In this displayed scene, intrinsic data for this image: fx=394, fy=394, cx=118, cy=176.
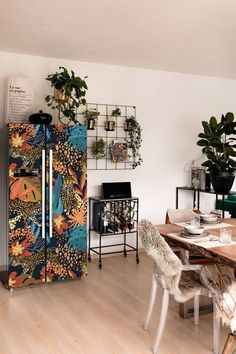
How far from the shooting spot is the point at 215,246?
2.73m

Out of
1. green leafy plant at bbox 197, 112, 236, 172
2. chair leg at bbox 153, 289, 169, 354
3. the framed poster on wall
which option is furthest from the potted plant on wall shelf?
chair leg at bbox 153, 289, 169, 354

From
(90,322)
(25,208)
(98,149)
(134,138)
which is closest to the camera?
(90,322)

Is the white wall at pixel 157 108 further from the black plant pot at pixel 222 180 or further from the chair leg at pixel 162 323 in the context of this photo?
the chair leg at pixel 162 323

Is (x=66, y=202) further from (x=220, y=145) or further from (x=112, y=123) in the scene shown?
(x=220, y=145)

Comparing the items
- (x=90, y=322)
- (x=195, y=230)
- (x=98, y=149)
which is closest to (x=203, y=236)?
(x=195, y=230)

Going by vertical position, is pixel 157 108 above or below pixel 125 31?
below

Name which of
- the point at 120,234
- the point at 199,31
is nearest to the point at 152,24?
the point at 199,31

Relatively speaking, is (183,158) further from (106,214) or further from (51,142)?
(51,142)

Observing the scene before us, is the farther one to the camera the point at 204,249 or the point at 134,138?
the point at 134,138

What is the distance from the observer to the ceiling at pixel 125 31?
3.12 metres

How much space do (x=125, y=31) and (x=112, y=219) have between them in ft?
7.66

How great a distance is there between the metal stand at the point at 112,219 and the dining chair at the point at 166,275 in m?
2.02

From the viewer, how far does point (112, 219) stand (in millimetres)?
5051

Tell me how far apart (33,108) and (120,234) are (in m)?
2.00
